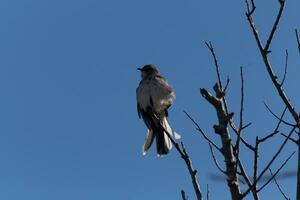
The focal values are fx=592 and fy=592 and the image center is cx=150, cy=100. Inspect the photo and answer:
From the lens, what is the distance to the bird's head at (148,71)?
10.9m

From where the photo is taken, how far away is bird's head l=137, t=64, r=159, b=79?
35.8ft

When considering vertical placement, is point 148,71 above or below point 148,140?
above

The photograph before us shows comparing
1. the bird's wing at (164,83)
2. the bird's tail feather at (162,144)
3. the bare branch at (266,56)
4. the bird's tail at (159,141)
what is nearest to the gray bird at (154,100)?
the bird's wing at (164,83)

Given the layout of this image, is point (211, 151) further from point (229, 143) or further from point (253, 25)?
point (253, 25)

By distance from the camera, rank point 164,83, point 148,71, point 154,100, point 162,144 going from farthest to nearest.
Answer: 1. point 148,71
2. point 164,83
3. point 154,100
4. point 162,144

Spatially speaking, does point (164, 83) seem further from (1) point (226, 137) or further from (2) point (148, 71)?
(1) point (226, 137)

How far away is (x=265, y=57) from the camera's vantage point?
4207 millimetres

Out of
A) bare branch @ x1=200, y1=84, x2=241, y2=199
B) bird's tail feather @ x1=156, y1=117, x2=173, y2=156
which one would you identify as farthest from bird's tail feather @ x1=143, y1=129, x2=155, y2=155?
bare branch @ x1=200, y1=84, x2=241, y2=199

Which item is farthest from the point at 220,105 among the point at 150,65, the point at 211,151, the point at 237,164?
the point at 150,65

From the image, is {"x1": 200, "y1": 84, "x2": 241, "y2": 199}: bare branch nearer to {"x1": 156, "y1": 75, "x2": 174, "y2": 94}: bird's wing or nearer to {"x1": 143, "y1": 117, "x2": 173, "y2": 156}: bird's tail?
{"x1": 143, "y1": 117, "x2": 173, "y2": 156}: bird's tail

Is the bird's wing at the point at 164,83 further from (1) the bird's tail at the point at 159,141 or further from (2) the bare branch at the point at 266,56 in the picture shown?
(2) the bare branch at the point at 266,56

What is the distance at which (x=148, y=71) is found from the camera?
1105 centimetres

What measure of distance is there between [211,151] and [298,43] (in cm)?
106

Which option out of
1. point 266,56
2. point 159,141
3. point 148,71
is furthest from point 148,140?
point 266,56
